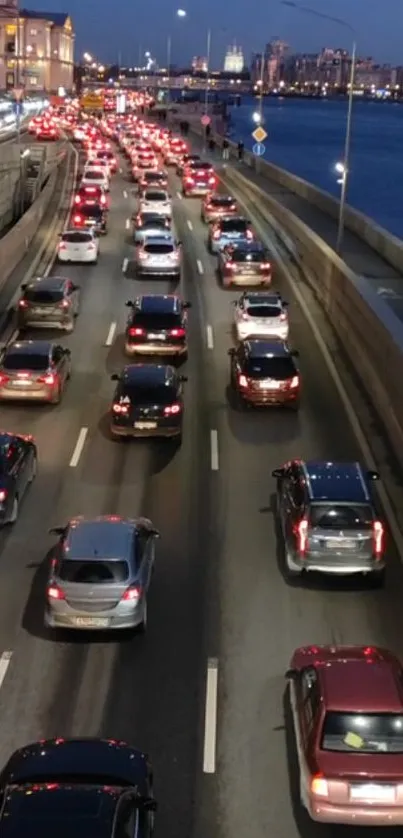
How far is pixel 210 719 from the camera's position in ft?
44.8

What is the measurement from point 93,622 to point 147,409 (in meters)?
8.49

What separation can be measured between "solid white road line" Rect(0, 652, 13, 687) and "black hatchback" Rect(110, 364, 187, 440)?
858 cm

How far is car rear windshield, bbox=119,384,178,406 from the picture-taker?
76.0 ft

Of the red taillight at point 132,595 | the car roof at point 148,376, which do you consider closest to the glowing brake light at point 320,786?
the red taillight at point 132,595

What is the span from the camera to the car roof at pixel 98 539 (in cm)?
1521

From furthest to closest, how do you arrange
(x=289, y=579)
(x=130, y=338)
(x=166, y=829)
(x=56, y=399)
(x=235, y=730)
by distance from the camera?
(x=130, y=338), (x=56, y=399), (x=289, y=579), (x=235, y=730), (x=166, y=829)

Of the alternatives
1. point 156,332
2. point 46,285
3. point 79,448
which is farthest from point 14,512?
point 46,285

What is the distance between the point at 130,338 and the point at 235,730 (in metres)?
16.8

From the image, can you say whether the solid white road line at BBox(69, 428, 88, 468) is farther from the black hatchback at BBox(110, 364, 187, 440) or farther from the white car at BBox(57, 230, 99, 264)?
the white car at BBox(57, 230, 99, 264)

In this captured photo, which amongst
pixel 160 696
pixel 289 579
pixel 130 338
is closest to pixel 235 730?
pixel 160 696

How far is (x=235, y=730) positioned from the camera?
1346 centimetres

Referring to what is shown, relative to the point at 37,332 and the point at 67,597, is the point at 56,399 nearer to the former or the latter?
the point at 37,332

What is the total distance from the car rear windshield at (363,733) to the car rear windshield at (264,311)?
67.9ft

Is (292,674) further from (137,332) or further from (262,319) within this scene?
(262,319)
